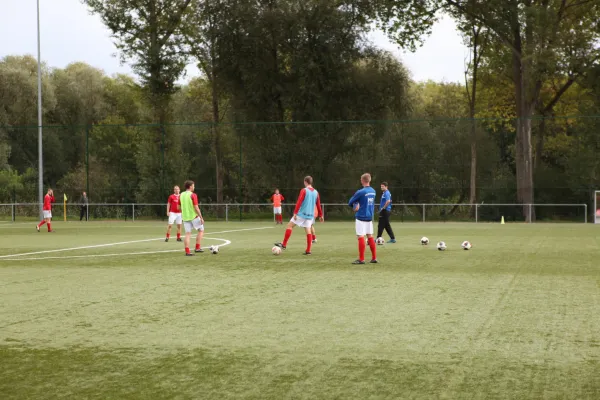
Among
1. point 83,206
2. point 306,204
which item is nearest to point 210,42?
point 83,206

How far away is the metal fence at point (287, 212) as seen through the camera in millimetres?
38406

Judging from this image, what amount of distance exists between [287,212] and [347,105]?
7990mm

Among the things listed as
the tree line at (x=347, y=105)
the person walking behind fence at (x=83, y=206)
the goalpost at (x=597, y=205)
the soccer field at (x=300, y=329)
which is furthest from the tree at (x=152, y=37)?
the soccer field at (x=300, y=329)

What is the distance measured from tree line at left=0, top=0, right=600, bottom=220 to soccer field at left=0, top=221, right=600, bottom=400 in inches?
961

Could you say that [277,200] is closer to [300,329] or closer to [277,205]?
[277,205]

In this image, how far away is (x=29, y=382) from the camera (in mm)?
6242

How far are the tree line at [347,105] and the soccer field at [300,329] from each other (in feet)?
80.1

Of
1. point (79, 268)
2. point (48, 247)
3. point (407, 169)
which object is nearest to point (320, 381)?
point (79, 268)

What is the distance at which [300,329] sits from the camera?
8500 millimetres

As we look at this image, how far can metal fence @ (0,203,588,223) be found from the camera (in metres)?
38.4

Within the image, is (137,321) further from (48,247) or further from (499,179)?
(499,179)

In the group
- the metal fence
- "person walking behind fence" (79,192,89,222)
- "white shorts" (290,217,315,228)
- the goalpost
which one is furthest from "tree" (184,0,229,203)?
"white shorts" (290,217,315,228)

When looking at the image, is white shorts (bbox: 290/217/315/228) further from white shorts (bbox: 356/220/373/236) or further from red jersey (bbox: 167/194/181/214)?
red jersey (bbox: 167/194/181/214)

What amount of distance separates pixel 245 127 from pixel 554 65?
16290 millimetres
